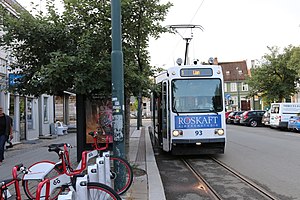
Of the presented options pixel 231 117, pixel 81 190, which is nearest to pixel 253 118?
pixel 231 117

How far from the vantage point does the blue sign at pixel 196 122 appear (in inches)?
443

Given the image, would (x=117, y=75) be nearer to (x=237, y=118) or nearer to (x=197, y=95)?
(x=197, y=95)

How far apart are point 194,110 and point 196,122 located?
42 centimetres

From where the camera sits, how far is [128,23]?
858 centimetres

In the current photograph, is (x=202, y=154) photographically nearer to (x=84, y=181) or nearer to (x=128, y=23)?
(x=128, y=23)

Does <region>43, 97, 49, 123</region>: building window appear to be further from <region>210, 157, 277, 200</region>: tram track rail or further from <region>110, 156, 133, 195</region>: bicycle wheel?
<region>110, 156, 133, 195</region>: bicycle wheel

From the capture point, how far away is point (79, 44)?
8414 millimetres

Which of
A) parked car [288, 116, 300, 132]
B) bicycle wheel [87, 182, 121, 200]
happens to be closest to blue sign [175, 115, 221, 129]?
bicycle wheel [87, 182, 121, 200]

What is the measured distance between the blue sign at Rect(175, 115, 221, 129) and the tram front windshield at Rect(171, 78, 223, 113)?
228 mm

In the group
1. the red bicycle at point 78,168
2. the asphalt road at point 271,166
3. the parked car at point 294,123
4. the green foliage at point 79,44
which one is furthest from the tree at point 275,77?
the red bicycle at point 78,168

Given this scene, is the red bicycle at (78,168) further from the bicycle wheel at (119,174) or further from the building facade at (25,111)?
the building facade at (25,111)

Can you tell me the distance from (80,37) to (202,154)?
6337mm

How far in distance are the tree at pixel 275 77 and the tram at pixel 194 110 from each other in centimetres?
2768

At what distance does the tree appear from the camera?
36.9 meters
